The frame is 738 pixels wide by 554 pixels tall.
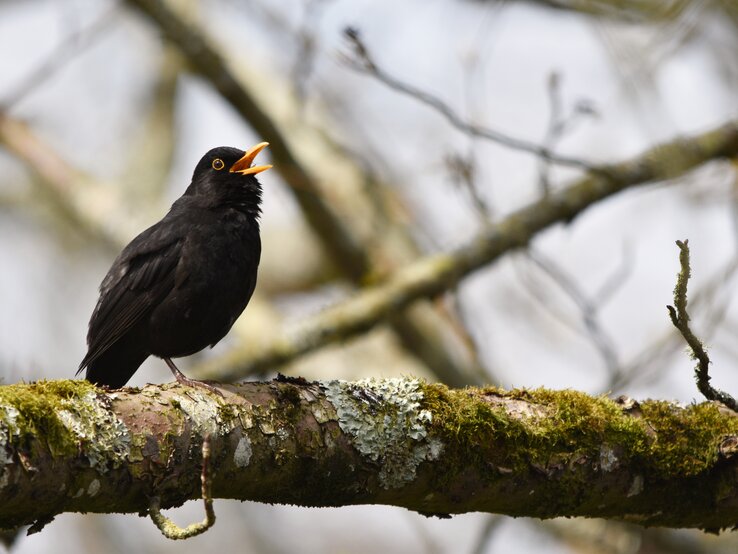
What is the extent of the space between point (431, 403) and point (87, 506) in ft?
3.81

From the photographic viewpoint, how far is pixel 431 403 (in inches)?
120

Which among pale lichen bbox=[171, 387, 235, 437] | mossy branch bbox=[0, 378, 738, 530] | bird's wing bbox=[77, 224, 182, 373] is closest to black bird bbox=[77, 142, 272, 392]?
bird's wing bbox=[77, 224, 182, 373]

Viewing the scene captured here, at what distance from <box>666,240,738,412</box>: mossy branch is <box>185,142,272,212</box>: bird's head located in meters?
2.53

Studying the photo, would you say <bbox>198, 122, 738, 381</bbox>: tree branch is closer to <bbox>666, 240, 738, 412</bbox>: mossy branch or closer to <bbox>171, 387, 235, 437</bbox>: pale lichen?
<bbox>666, 240, 738, 412</bbox>: mossy branch

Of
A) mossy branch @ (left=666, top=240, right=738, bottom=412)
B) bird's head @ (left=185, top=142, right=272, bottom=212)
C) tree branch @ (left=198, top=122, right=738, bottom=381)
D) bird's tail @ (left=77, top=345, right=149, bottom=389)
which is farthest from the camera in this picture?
tree branch @ (left=198, top=122, right=738, bottom=381)

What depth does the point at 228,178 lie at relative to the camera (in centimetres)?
497

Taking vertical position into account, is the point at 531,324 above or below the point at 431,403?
above

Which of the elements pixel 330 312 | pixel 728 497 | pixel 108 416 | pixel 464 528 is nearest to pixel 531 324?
pixel 464 528

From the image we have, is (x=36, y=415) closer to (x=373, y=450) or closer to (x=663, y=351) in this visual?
(x=373, y=450)

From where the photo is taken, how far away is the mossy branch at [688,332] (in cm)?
287

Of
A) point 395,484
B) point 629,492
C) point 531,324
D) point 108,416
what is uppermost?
point 531,324

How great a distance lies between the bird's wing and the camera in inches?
172

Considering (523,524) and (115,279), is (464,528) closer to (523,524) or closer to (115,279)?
(523,524)

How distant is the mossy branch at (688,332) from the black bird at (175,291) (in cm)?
217
